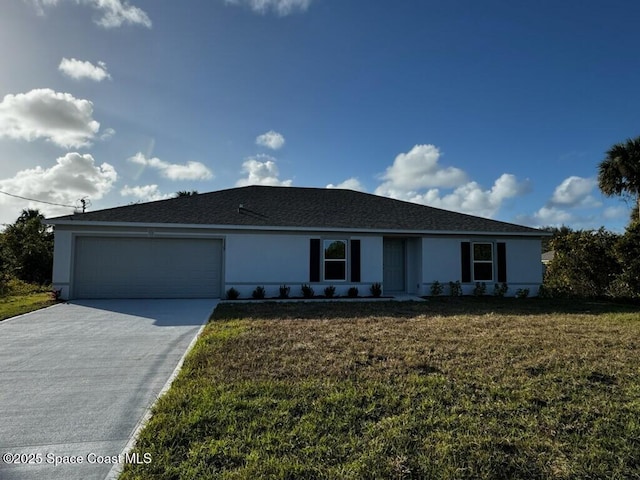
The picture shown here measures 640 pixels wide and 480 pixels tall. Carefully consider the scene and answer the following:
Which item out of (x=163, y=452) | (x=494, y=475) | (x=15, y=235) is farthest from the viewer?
(x=15, y=235)

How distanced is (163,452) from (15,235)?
862 inches

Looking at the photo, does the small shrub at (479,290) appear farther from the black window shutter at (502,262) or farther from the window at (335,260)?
the window at (335,260)

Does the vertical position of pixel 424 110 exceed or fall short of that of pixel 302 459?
it exceeds it

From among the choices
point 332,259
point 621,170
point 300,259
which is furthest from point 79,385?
point 621,170

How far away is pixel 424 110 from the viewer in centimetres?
1391

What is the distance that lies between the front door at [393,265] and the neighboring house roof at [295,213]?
989mm

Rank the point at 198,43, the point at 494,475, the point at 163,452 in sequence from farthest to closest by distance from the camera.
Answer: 1. the point at 198,43
2. the point at 163,452
3. the point at 494,475

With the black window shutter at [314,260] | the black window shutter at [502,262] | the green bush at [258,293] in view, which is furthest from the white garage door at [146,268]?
the black window shutter at [502,262]

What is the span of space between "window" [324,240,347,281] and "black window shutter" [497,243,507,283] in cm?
642

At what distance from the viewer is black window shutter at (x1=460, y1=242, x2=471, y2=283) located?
47.8ft

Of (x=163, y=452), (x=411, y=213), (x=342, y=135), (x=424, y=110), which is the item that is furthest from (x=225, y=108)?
(x=163, y=452)

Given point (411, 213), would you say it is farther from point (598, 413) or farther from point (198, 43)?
Answer: point (598, 413)

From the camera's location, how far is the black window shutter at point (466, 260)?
1455cm

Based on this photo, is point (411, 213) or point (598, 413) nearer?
point (598, 413)
